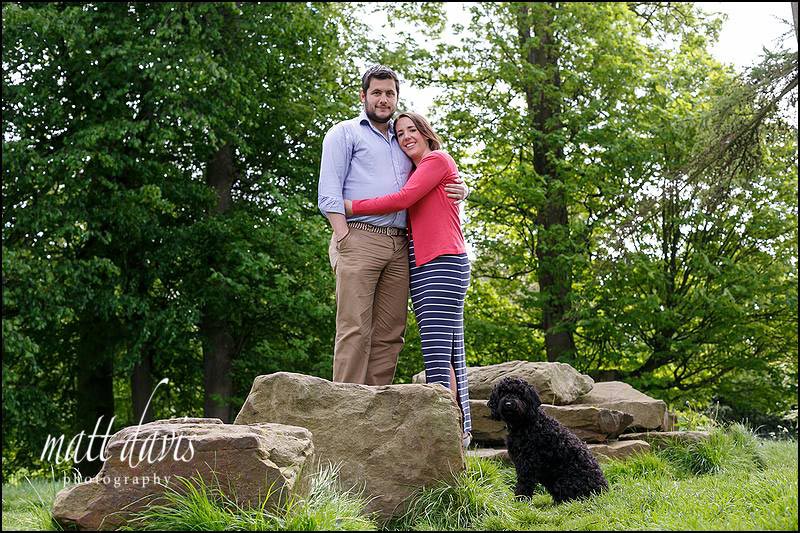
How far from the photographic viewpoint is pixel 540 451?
201 inches

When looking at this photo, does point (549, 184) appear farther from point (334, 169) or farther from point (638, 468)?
point (334, 169)

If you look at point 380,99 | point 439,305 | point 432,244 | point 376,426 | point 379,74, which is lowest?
point 376,426

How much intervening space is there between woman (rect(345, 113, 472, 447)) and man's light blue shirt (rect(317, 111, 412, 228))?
106mm

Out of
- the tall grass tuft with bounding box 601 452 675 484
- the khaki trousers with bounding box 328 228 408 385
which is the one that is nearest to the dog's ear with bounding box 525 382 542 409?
the khaki trousers with bounding box 328 228 408 385

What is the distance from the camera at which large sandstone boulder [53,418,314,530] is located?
11.9 feet

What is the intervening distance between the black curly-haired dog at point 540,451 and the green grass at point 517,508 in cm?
12

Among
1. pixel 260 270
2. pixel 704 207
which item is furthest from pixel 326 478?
pixel 260 270

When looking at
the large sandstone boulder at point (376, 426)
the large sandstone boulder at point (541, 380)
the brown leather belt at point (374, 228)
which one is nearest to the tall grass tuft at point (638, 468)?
the large sandstone boulder at point (541, 380)

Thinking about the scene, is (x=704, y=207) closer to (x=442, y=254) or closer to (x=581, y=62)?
(x=442, y=254)

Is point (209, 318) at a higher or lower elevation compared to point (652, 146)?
lower

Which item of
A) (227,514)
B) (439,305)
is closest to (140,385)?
(439,305)

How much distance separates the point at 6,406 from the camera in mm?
11453

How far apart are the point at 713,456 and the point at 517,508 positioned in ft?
9.82

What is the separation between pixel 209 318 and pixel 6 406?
155 inches
